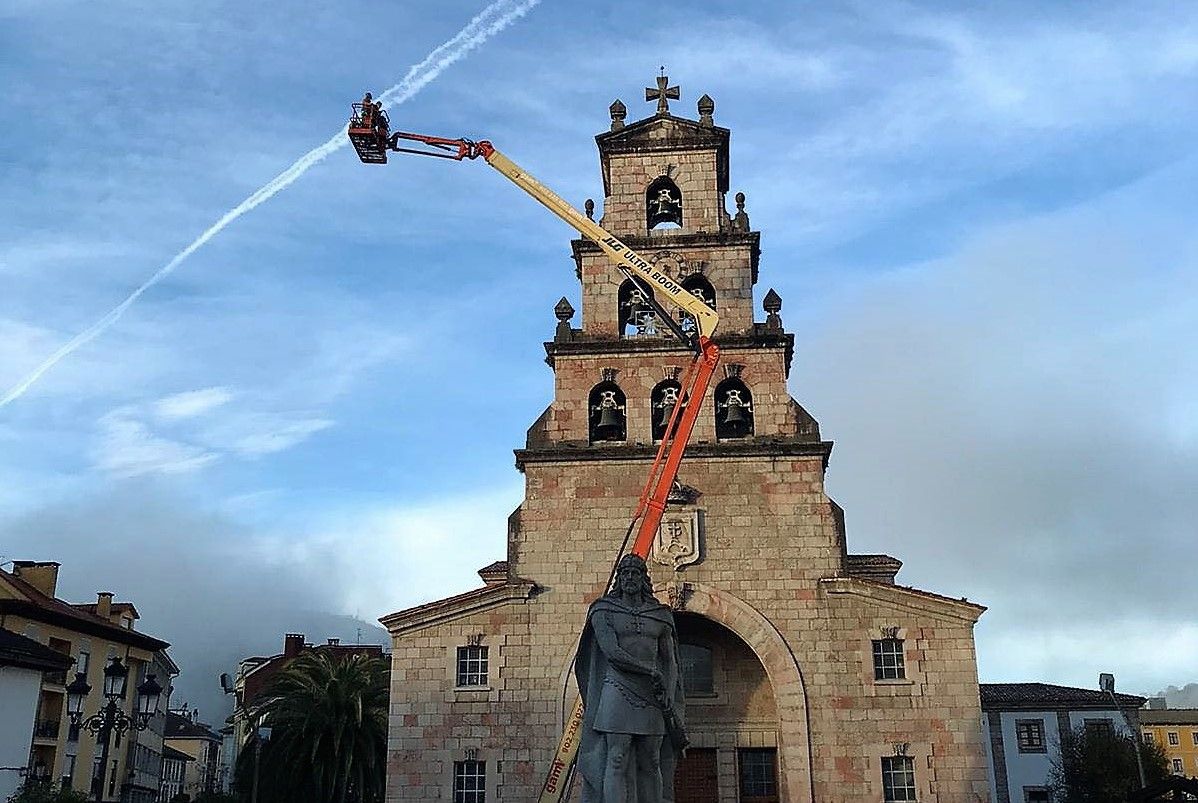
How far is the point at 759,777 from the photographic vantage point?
982 inches

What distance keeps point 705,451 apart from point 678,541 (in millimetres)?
2359

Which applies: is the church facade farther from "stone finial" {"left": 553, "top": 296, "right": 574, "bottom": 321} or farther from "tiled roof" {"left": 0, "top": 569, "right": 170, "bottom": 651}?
"tiled roof" {"left": 0, "top": 569, "right": 170, "bottom": 651}

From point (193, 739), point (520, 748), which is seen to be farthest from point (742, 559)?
point (193, 739)

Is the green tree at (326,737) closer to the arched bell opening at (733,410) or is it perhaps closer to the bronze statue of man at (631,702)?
the arched bell opening at (733,410)

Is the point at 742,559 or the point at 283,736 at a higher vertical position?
the point at 742,559

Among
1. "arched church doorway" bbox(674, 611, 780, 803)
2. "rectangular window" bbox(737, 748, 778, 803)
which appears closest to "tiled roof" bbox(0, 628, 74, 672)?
"arched church doorway" bbox(674, 611, 780, 803)

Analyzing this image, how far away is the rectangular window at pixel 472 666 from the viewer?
25.0 metres

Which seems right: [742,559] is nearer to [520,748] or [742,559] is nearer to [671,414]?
[671,414]

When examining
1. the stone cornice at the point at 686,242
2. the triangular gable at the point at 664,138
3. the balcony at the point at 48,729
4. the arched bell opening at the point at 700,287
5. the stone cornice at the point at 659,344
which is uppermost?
the triangular gable at the point at 664,138

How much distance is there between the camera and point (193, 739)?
94375 millimetres

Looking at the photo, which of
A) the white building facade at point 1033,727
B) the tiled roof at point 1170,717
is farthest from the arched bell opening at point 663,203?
the tiled roof at point 1170,717

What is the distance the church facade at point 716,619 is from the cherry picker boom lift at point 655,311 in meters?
0.94

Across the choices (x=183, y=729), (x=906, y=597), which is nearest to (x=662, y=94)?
(x=906, y=597)

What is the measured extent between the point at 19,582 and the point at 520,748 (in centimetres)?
2528
